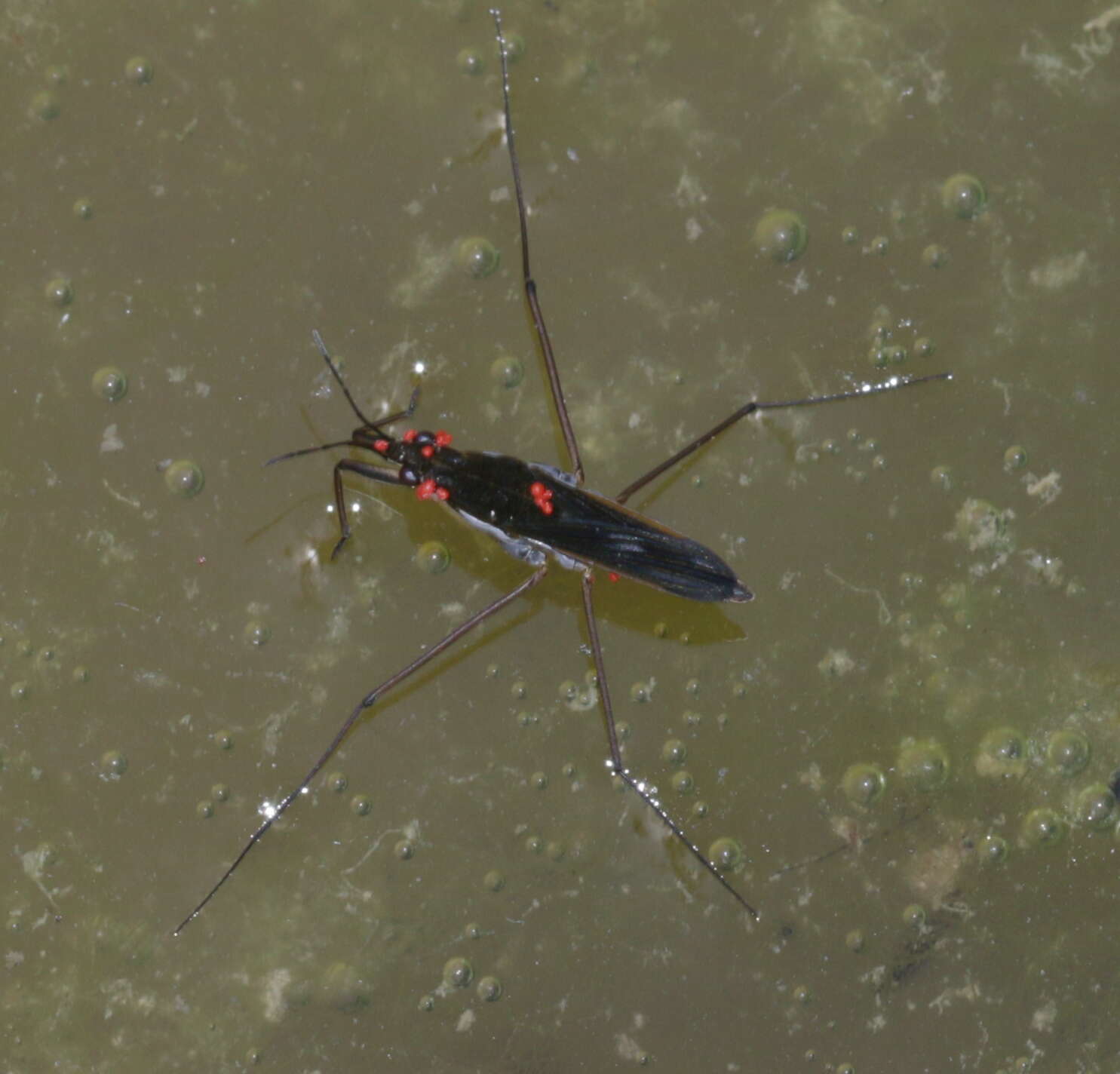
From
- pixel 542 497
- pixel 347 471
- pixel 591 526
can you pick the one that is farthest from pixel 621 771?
pixel 347 471

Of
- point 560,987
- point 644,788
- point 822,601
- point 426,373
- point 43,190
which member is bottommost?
point 560,987

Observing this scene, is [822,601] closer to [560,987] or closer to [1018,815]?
[1018,815]

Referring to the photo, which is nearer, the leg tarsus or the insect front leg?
the insect front leg

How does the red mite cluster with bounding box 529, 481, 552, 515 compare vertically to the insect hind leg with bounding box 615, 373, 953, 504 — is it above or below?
below

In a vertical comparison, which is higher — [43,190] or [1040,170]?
[43,190]

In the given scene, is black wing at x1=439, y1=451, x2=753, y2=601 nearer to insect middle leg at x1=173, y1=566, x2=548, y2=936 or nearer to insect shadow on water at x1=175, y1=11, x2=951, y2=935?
A: insect shadow on water at x1=175, y1=11, x2=951, y2=935

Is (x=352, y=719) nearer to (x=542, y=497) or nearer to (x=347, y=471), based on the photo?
(x=347, y=471)

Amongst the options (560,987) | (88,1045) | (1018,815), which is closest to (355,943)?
(560,987)

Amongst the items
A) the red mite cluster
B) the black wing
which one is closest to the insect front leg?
the black wing

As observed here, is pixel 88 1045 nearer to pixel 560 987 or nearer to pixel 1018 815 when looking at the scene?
pixel 560 987
